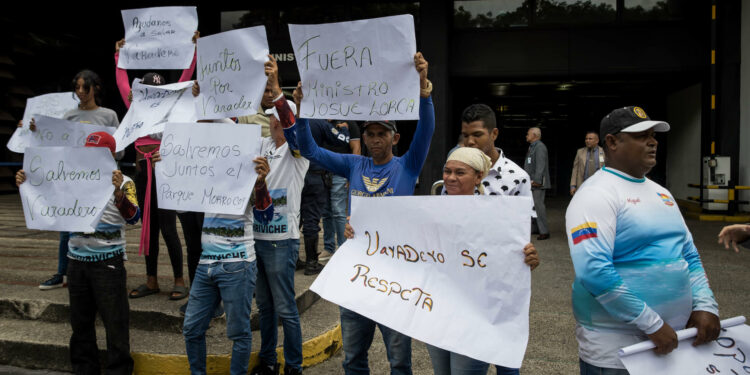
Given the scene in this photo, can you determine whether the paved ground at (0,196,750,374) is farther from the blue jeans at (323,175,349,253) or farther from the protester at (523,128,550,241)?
the blue jeans at (323,175,349,253)

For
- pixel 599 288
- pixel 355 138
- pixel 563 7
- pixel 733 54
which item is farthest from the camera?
pixel 563 7

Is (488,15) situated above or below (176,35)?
above

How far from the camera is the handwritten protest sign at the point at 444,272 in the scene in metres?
2.26

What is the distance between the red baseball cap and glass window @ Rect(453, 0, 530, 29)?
35.8 ft

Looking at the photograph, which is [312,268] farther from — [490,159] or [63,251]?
[490,159]

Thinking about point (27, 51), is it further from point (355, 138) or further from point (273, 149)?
point (273, 149)

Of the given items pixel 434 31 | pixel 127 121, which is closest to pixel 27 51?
pixel 434 31

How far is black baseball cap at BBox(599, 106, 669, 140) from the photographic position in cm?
211

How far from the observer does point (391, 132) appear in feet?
9.84

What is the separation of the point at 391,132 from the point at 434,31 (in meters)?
10.3

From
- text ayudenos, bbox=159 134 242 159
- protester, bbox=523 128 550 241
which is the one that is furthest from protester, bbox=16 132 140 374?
protester, bbox=523 128 550 241

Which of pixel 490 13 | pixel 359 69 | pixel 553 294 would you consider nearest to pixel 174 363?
pixel 359 69

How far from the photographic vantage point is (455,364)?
7.76 feet

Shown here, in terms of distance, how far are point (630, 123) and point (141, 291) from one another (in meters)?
4.18
